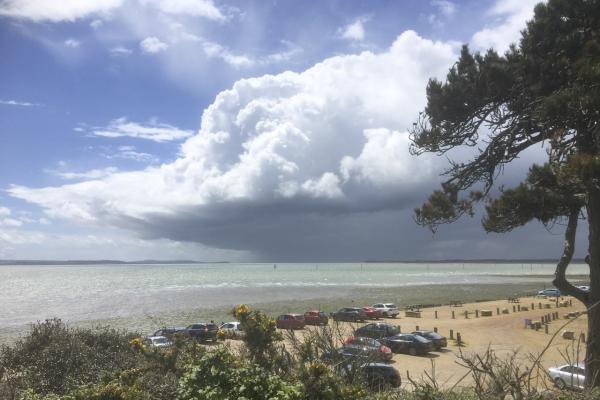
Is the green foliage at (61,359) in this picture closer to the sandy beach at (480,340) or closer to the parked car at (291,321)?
the sandy beach at (480,340)

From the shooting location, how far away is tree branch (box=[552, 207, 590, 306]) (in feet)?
41.3

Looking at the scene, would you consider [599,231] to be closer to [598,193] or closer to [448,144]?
[598,193]

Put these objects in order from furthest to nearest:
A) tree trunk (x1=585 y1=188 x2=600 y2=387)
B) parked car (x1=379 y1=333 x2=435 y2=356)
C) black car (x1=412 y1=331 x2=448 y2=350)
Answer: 1. black car (x1=412 y1=331 x2=448 y2=350)
2. parked car (x1=379 y1=333 x2=435 y2=356)
3. tree trunk (x1=585 y1=188 x2=600 y2=387)

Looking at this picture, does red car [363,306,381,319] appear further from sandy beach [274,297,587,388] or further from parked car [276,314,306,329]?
parked car [276,314,306,329]

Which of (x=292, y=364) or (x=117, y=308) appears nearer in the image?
(x=292, y=364)

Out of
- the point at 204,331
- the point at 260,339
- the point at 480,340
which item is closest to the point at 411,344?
the point at 480,340

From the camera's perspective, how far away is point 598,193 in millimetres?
12117

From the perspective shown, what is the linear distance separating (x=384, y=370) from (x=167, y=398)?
946 centimetres

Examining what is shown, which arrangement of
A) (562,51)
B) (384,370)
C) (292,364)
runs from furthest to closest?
(384,370) → (562,51) → (292,364)

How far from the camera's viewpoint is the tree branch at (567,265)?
12586 millimetres

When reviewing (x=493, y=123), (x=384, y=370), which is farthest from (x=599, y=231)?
(x=384, y=370)

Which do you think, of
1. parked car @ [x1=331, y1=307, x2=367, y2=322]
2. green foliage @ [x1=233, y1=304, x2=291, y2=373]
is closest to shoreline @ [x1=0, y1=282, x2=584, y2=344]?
parked car @ [x1=331, y1=307, x2=367, y2=322]

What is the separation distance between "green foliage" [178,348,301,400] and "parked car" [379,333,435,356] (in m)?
19.6

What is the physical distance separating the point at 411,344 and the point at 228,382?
830 inches
